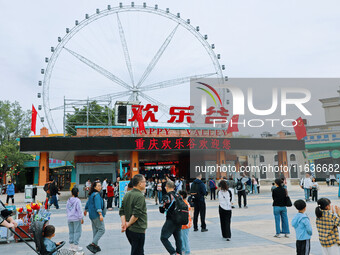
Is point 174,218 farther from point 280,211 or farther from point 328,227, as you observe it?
point 280,211

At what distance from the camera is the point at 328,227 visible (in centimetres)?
536

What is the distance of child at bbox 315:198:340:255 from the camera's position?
17.4 feet

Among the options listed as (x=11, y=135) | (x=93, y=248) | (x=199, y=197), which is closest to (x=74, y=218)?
(x=93, y=248)

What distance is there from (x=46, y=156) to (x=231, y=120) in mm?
17760

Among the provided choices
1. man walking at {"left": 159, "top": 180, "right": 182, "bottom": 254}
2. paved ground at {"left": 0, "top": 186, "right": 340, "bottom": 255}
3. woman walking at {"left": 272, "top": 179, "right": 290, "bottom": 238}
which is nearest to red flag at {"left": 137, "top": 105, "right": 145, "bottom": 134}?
paved ground at {"left": 0, "top": 186, "right": 340, "bottom": 255}

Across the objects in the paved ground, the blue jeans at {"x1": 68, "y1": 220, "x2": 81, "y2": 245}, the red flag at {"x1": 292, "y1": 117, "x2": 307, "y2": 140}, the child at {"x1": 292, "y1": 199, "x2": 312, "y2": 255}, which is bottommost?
the paved ground

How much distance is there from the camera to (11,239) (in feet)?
30.5

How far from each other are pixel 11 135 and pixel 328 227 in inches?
1983

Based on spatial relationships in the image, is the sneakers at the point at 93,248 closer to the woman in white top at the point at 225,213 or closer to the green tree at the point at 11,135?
the woman in white top at the point at 225,213

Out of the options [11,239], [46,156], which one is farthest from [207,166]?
[11,239]

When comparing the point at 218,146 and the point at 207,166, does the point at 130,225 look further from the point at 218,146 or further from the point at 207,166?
the point at 207,166

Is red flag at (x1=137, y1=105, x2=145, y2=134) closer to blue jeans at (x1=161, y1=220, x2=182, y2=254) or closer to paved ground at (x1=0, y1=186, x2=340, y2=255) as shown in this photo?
paved ground at (x1=0, y1=186, x2=340, y2=255)

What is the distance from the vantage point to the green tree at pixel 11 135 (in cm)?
4297

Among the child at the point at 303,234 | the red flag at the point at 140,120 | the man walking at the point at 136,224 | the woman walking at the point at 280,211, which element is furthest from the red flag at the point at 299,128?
the man walking at the point at 136,224
